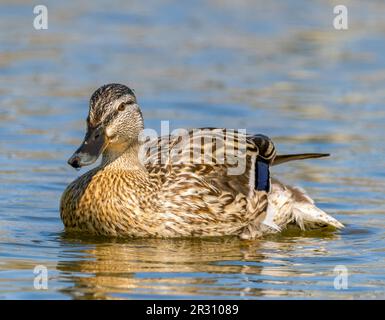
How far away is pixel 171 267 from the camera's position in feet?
37.1

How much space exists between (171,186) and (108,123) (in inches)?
39.3

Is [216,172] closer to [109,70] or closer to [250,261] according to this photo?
[250,261]

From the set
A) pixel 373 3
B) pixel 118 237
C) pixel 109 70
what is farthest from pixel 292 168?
pixel 373 3

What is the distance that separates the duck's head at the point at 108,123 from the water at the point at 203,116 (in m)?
0.97

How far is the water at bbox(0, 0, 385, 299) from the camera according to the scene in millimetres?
11086

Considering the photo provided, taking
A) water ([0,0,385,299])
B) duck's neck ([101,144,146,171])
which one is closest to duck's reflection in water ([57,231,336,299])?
water ([0,0,385,299])

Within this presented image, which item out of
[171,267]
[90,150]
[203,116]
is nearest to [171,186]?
[90,150]

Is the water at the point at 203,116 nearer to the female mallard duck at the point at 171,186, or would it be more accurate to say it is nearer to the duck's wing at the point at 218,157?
the female mallard duck at the point at 171,186

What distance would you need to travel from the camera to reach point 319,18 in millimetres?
25859

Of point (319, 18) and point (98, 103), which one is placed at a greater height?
point (319, 18)

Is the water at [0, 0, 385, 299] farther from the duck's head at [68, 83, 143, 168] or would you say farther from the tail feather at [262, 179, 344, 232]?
the duck's head at [68, 83, 143, 168]

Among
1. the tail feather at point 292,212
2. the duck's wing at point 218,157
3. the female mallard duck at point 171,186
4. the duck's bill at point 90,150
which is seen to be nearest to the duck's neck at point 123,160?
the female mallard duck at point 171,186

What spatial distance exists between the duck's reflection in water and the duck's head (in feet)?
3.14
